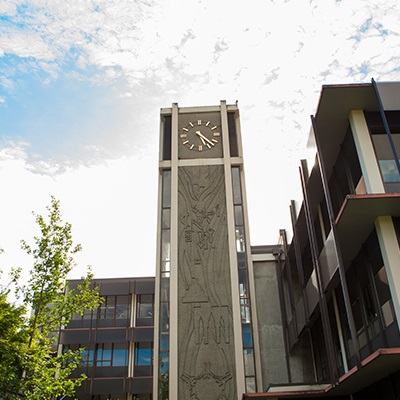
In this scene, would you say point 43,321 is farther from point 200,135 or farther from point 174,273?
point 200,135

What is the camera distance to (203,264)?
23.0 m

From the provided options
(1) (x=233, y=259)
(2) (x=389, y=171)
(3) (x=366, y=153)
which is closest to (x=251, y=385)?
(1) (x=233, y=259)

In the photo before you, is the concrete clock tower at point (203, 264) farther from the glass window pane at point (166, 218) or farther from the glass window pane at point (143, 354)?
the glass window pane at point (143, 354)

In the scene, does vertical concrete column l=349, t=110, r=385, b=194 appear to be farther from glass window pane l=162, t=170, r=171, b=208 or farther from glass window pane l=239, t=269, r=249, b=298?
glass window pane l=162, t=170, r=171, b=208

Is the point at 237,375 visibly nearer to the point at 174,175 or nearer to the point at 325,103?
the point at 174,175

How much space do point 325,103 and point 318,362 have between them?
12.8m

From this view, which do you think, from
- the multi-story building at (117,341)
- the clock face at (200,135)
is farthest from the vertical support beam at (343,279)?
the multi-story building at (117,341)

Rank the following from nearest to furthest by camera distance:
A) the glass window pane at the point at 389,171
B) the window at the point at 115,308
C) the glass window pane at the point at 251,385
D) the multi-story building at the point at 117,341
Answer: the glass window pane at the point at 389,171 → the glass window pane at the point at 251,385 → the multi-story building at the point at 117,341 → the window at the point at 115,308

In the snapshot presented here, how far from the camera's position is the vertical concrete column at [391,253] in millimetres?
11953

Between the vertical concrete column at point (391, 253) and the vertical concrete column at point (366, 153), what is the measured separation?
0.95m

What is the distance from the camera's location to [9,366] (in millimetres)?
14812

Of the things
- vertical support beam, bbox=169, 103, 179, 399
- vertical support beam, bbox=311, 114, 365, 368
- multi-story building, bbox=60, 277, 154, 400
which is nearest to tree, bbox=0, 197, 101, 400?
vertical support beam, bbox=169, 103, 179, 399

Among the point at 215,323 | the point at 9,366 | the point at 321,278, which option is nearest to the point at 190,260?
the point at 215,323

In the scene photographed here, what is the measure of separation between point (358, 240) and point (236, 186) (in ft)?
36.8
